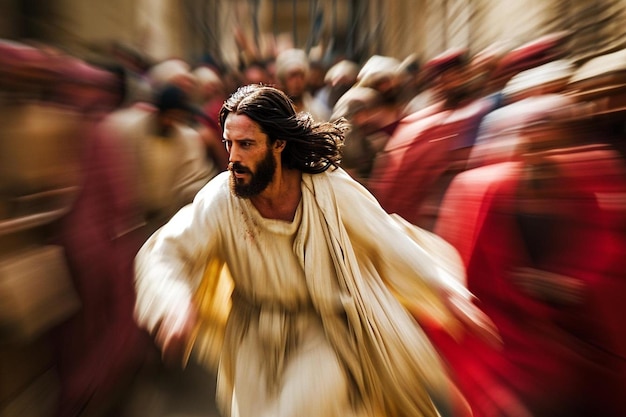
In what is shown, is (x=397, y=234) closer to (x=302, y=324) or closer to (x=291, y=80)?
(x=302, y=324)

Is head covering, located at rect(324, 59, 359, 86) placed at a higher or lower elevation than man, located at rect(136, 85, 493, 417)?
higher

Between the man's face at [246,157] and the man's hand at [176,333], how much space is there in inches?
17.6

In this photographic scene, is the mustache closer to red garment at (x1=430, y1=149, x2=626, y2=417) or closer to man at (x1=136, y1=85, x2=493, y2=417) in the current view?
man at (x1=136, y1=85, x2=493, y2=417)

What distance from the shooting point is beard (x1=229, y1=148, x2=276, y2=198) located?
1915 mm

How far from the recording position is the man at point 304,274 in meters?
1.92

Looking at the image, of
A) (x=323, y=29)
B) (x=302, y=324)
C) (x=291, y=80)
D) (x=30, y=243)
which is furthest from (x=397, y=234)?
(x=323, y=29)

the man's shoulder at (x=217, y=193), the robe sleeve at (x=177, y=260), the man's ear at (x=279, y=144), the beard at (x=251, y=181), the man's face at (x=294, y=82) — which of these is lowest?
the robe sleeve at (x=177, y=260)

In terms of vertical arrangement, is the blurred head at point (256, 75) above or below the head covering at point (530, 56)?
below

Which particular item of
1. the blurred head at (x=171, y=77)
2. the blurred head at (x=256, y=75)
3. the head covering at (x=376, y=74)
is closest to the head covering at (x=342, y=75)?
the head covering at (x=376, y=74)

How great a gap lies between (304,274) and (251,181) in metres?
0.37

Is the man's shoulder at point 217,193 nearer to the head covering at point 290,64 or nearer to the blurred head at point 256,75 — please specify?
the head covering at point 290,64

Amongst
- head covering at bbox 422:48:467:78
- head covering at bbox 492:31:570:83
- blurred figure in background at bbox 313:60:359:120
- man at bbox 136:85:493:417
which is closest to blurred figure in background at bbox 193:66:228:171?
blurred figure in background at bbox 313:60:359:120

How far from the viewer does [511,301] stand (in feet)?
7.33

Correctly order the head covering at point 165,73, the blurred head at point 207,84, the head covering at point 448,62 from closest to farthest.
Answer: the head covering at point 448,62, the head covering at point 165,73, the blurred head at point 207,84
